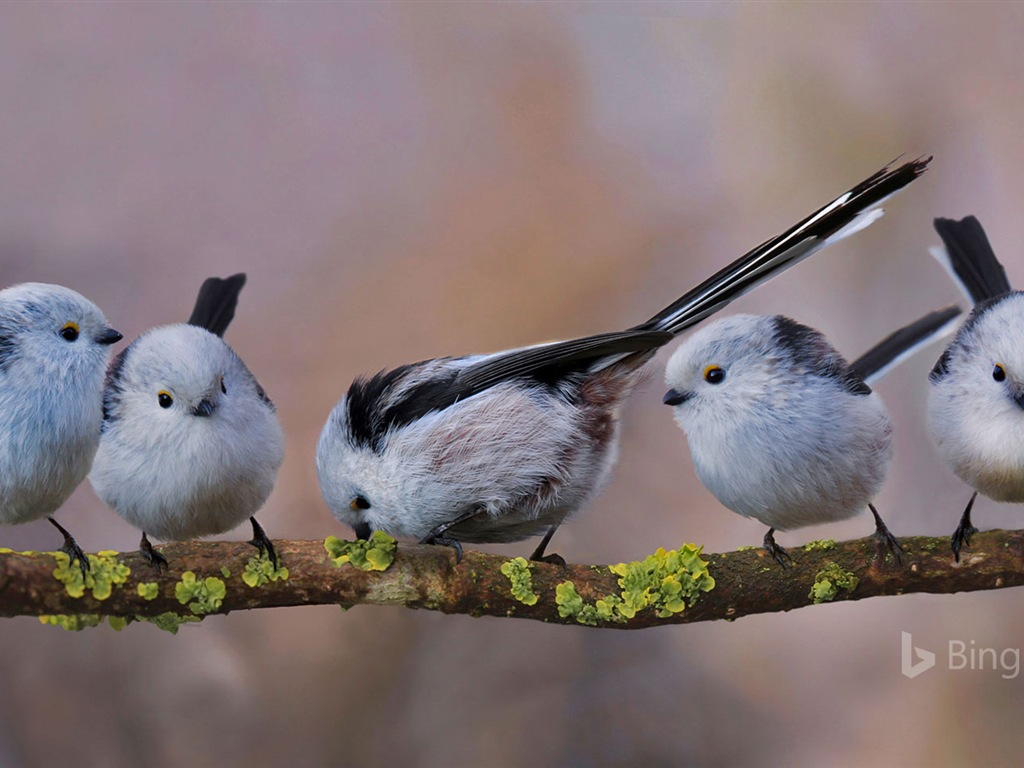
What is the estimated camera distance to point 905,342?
1.04m

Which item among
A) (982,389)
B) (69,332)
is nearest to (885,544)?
(982,389)

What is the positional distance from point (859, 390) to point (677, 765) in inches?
25.6

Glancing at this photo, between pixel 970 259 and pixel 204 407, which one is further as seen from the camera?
pixel 970 259

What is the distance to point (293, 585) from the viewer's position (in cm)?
81

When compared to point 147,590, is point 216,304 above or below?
above

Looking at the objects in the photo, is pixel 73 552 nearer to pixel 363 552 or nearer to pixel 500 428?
pixel 363 552

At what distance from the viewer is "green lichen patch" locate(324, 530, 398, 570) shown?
0.82 meters

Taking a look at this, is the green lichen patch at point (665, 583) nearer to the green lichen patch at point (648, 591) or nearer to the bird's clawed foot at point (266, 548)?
the green lichen patch at point (648, 591)

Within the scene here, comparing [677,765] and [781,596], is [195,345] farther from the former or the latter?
[677,765]

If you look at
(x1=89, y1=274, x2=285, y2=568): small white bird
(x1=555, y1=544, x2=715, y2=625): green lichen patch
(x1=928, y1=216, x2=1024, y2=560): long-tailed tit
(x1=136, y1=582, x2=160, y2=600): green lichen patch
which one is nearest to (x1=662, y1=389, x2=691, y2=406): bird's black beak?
(x1=555, y1=544, x2=715, y2=625): green lichen patch

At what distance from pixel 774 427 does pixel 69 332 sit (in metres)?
0.59

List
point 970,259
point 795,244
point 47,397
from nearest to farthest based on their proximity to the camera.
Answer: point 47,397 → point 795,244 → point 970,259

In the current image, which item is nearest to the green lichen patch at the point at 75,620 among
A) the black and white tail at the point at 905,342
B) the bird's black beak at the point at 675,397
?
→ the bird's black beak at the point at 675,397

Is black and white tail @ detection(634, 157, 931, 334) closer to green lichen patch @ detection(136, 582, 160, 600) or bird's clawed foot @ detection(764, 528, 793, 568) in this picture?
bird's clawed foot @ detection(764, 528, 793, 568)
